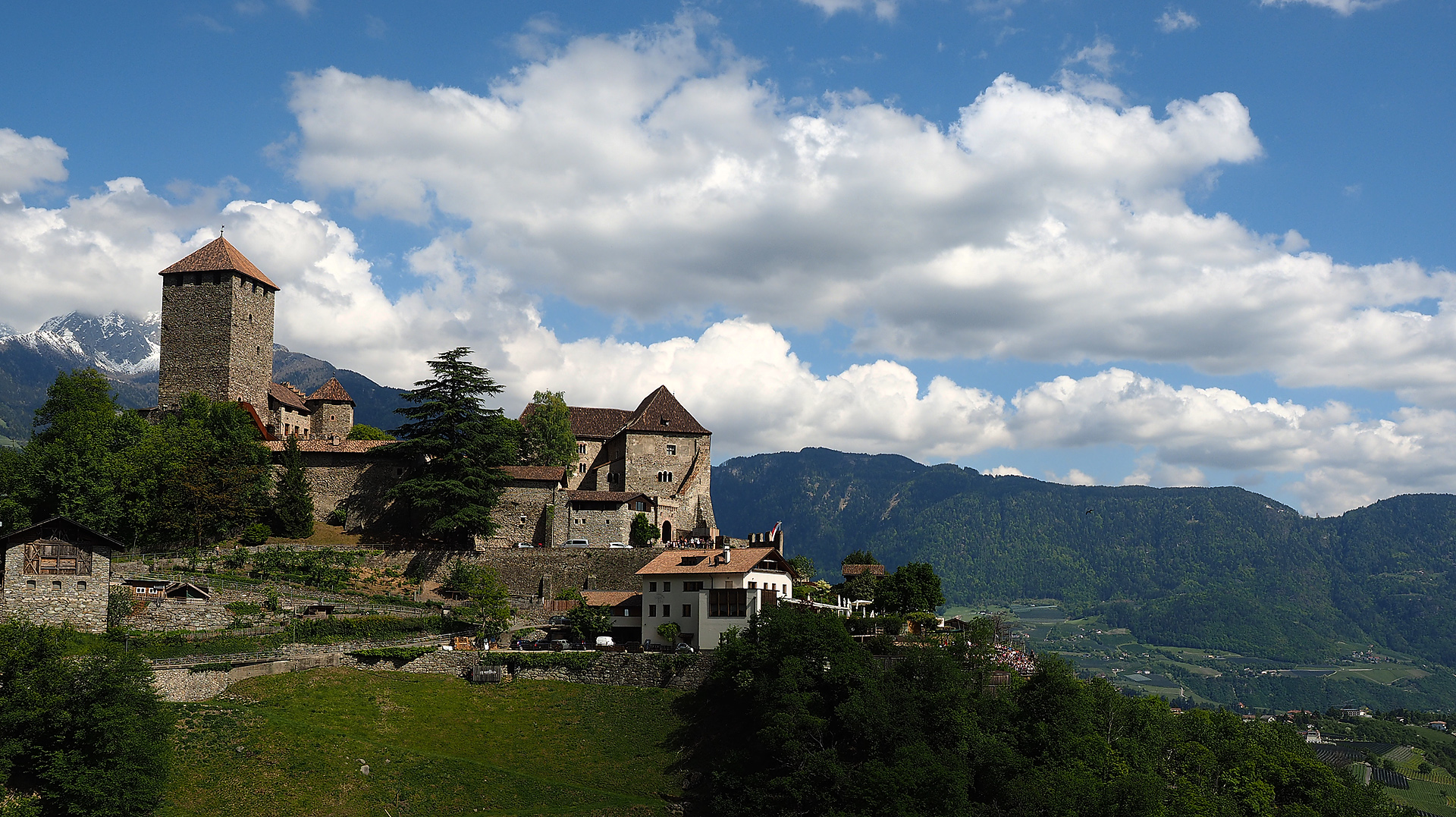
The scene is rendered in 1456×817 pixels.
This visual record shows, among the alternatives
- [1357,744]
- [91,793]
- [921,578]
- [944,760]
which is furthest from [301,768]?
[1357,744]

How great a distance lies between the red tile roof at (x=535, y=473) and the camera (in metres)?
82.1

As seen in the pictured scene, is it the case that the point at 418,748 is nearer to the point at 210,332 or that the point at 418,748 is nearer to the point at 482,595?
the point at 482,595

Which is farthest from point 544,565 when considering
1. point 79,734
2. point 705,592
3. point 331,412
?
point 79,734

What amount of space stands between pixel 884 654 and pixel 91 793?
1456 inches

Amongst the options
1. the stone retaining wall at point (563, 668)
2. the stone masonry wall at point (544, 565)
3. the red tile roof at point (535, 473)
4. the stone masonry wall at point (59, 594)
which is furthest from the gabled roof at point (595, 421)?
the stone masonry wall at point (59, 594)

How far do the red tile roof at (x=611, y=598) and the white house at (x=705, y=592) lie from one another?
150 cm

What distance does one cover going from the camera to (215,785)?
44188 mm

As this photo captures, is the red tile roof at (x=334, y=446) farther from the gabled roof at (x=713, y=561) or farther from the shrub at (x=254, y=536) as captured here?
the gabled roof at (x=713, y=561)

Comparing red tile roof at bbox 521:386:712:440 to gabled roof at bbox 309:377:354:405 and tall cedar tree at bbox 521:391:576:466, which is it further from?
gabled roof at bbox 309:377:354:405

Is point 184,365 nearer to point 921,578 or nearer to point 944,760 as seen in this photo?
point 921,578

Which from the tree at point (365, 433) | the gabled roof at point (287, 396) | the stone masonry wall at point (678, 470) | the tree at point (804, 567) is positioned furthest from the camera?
the tree at point (365, 433)

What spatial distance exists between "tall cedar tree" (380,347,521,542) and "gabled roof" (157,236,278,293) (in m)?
18.8

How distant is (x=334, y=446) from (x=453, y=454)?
12090 mm

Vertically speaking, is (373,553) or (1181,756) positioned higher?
(373,553)
